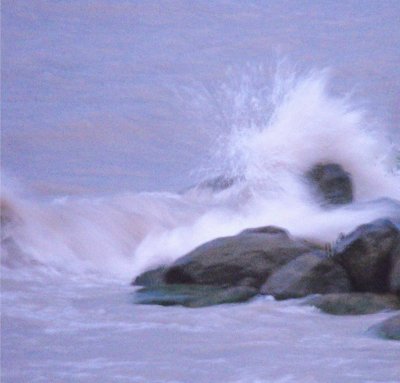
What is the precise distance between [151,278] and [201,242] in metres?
1.17

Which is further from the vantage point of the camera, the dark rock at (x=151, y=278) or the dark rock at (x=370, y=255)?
the dark rock at (x=151, y=278)

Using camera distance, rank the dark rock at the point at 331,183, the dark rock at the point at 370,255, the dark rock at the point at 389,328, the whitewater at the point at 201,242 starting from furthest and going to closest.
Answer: the dark rock at the point at 331,183 < the dark rock at the point at 370,255 < the dark rock at the point at 389,328 < the whitewater at the point at 201,242

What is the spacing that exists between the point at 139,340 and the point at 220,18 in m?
17.6

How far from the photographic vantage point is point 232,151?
10461mm

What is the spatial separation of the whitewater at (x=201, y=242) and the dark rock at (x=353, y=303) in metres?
0.09

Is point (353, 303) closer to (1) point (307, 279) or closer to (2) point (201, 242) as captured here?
(1) point (307, 279)

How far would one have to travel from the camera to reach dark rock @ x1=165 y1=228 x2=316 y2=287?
6.84 m

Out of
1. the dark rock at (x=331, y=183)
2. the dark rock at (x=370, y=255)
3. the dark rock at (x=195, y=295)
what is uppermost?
the dark rock at (x=331, y=183)

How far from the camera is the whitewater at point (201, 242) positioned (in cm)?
504

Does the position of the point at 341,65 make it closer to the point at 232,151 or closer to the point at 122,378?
the point at 232,151

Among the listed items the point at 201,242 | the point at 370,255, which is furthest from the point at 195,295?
the point at 201,242

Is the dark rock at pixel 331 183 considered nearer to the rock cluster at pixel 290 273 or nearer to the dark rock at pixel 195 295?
the rock cluster at pixel 290 273

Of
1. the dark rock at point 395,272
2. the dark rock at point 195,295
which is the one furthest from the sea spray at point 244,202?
the dark rock at point 395,272

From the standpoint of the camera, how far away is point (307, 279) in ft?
21.5
